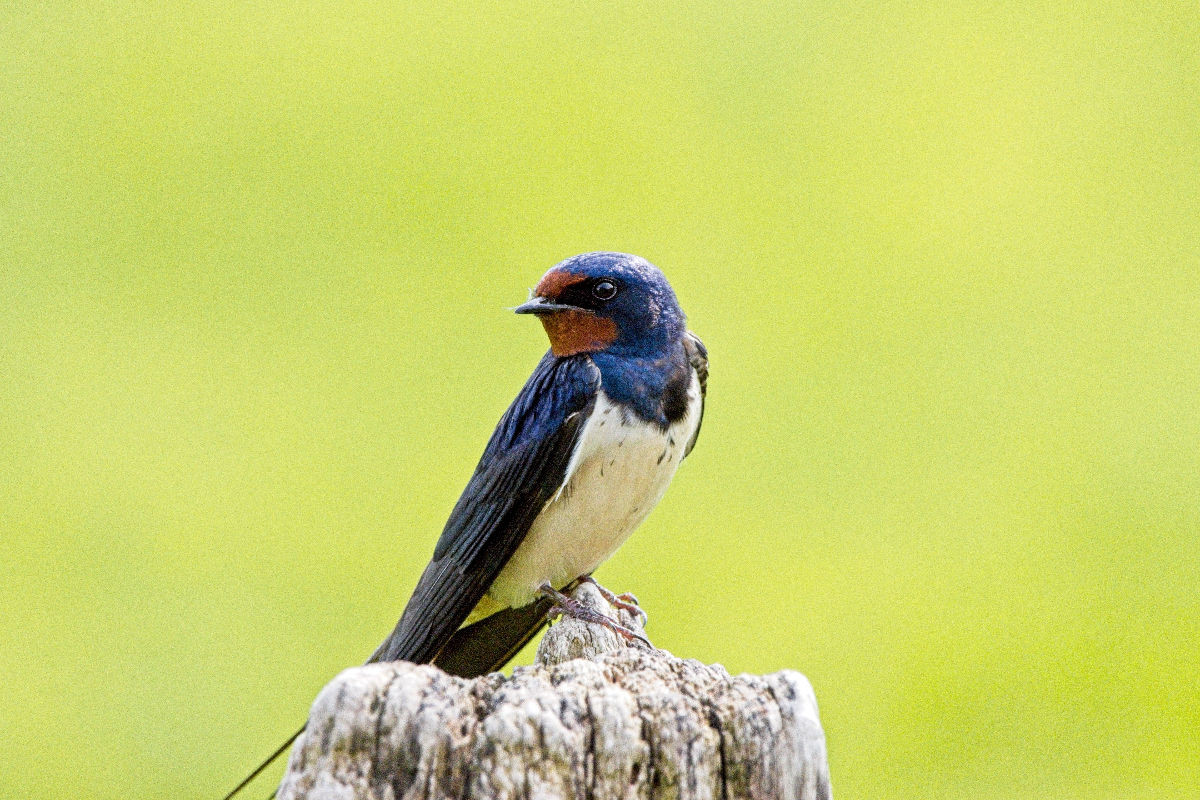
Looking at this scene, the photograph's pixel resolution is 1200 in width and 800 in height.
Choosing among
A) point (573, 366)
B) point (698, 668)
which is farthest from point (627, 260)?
point (698, 668)

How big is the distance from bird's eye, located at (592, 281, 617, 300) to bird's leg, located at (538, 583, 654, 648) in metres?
0.67

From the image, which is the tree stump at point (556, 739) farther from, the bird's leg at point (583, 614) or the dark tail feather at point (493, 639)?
the dark tail feather at point (493, 639)

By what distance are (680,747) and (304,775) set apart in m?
0.43

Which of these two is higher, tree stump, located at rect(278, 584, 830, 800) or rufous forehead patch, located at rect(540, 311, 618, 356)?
rufous forehead patch, located at rect(540, 311, 618, 356)

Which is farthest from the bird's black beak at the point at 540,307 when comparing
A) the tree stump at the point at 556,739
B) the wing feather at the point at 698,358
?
the tree stump at the point at 556,739

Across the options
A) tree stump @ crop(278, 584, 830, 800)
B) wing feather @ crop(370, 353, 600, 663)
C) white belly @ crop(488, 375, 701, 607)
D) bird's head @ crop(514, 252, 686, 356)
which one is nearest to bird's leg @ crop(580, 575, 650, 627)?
white belly @ crop(488, 375, 701, 607)

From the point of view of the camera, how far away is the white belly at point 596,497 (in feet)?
9.59

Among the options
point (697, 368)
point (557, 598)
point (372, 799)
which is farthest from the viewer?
point (697, 368)

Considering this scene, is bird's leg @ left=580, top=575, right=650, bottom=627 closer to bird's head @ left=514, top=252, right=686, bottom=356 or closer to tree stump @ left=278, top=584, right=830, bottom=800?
bird's head @ left=514, top=252, right=686, bottom=356

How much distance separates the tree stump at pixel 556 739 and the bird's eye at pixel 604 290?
1.44 meters

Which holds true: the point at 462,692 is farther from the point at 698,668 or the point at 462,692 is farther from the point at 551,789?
the point at 698,668

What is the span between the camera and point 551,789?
1.46m

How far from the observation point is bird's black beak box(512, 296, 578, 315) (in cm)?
286

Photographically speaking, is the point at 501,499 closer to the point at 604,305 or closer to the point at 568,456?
the point at 568,456
